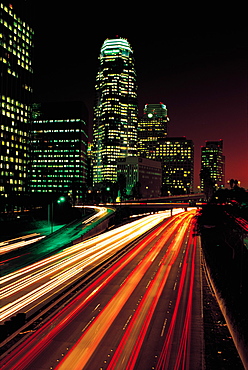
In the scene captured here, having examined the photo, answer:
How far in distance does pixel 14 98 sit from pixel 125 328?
151m

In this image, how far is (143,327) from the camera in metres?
19.0

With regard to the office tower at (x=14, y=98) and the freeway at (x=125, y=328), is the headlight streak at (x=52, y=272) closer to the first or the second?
the freeway at (x=125, y=328)

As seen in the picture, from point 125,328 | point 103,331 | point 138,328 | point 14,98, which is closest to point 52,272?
point 103,331

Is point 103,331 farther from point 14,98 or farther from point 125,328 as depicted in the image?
point 14,98

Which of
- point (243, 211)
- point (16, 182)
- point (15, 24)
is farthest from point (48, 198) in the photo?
point (15, 24)

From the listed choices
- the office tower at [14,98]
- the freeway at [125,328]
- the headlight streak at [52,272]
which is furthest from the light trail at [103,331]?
the office tower at [14,98]

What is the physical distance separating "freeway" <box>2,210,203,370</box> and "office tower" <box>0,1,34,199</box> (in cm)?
11950

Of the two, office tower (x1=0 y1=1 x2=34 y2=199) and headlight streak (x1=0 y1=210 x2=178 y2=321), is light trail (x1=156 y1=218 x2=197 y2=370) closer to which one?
headlight streak (x1=0 y1=210 x2=178 y2=321)

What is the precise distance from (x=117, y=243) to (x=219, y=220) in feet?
84.3

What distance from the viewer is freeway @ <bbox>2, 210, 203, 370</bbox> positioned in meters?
15.3

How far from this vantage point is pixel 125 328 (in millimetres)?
18781

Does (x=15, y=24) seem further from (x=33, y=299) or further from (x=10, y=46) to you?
(x=33, y=299)

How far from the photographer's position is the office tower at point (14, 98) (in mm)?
144125

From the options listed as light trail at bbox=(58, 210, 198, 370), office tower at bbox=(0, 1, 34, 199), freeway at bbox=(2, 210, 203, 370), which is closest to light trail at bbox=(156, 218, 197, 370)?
freeway at bbox=(2, 210, 203, 370)
